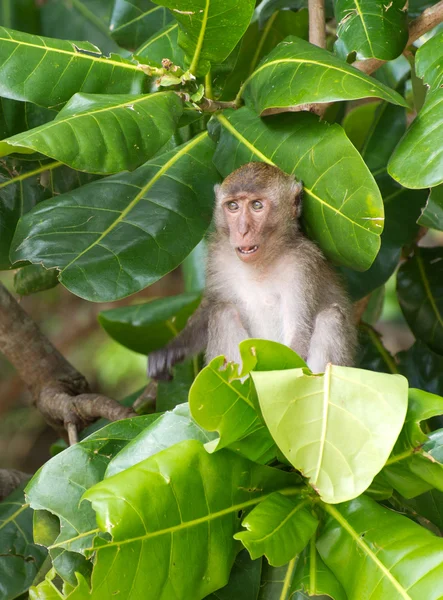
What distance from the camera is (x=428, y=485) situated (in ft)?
5.48

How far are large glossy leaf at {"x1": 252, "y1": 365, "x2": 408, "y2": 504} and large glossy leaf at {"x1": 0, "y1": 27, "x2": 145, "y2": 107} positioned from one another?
0.90 m

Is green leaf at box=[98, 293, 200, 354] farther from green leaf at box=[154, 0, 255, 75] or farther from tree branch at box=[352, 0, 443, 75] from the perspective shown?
tree branch at box=[352, 0, 443, 75]

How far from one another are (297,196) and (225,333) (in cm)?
60

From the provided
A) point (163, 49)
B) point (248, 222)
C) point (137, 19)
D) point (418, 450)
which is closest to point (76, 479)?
point (418, 450)

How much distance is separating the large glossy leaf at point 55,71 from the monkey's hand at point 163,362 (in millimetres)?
877

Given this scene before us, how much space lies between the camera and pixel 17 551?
7.93 feet

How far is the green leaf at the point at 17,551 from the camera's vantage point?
7.61 ft

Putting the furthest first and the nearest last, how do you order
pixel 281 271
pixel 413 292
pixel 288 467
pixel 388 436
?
1. pixel 413 292
2. pixel 281 271
3. pixel 288 467
4. pixel 388 436

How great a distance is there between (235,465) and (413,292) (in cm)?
142

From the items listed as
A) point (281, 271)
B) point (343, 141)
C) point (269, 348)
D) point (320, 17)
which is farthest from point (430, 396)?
point (320, 17)

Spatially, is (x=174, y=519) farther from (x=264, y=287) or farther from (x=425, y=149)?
(x=264, y=287)

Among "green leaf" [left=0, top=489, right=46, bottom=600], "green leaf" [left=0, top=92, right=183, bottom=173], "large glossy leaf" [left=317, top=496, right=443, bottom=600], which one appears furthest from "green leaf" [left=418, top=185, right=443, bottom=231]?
"green leaf" [left=0, top=489, right=46, bottom=600]

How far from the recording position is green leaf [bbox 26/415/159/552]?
1.72m

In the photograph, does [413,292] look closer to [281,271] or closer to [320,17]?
[281,271]
